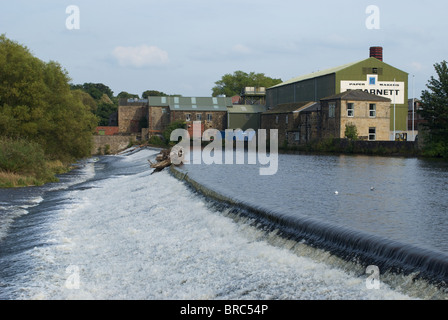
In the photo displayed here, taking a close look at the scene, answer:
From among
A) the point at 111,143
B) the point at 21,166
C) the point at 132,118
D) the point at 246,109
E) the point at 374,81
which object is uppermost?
the point at 374,81

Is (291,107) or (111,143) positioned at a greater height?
(291,107)

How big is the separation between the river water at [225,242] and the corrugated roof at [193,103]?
2580 inches

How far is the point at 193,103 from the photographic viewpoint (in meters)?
88.2

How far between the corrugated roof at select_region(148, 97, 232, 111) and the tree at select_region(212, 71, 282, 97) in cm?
4339

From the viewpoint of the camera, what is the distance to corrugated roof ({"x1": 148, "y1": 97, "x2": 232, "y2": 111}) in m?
86.6

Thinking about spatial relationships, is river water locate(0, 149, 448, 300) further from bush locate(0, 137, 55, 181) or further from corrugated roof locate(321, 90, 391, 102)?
corrugated roof locate(321, 90, 391, 102)

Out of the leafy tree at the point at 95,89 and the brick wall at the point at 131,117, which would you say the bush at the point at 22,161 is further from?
the leafy tree at the point at 95,89

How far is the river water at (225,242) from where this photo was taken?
8.75 meters

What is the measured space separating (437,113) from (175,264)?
33.0 m

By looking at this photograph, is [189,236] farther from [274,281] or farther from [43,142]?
[43,142]

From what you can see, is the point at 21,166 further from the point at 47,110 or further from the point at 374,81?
the point at 374,81

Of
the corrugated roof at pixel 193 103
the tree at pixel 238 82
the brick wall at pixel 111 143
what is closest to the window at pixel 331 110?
the corrugated roof at pixel 193 103

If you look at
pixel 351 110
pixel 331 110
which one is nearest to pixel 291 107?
pixel 331 110

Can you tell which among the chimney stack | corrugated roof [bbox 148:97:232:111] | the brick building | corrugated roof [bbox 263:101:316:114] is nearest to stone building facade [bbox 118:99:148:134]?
the brick building
